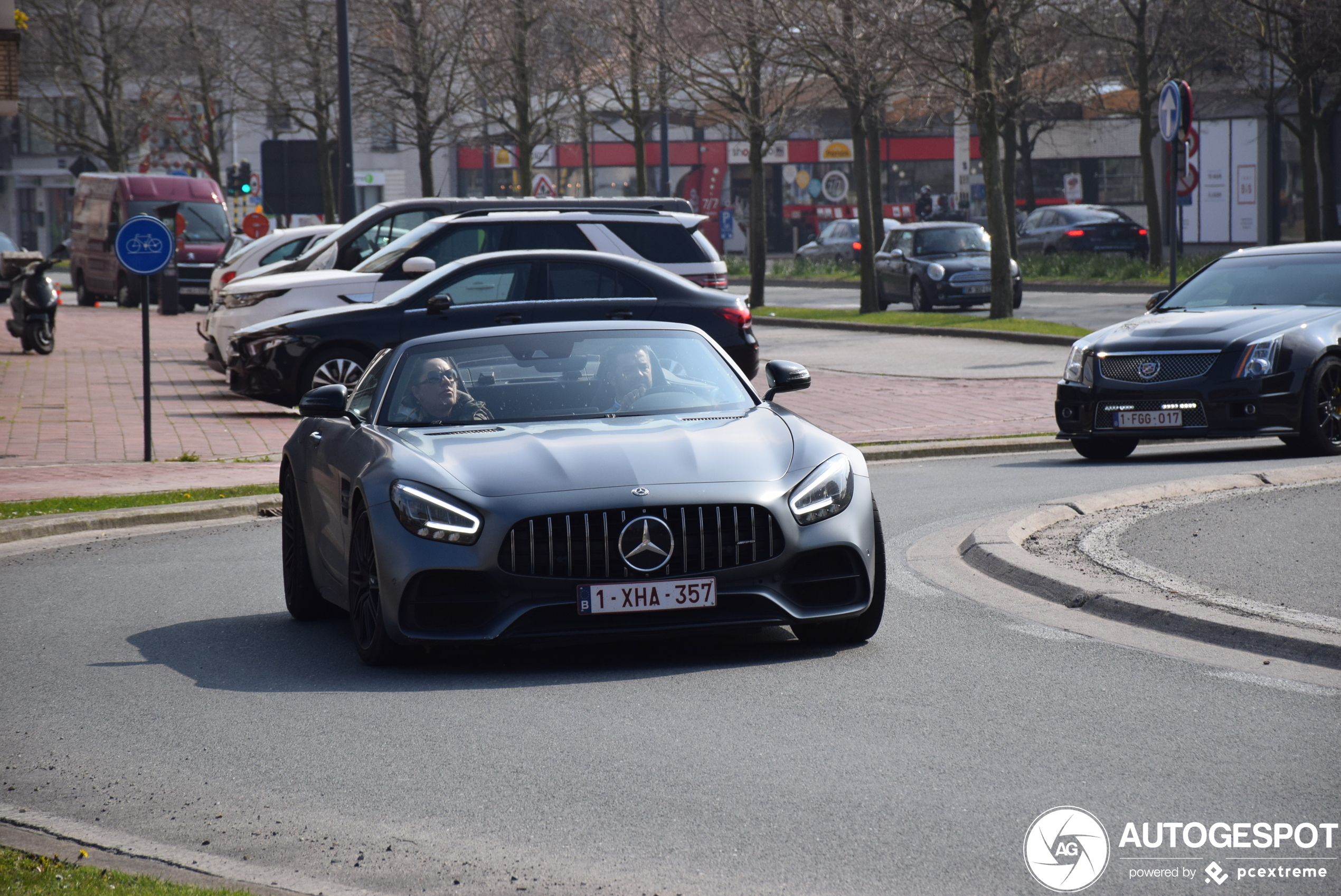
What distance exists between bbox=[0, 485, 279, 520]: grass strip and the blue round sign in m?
2.98

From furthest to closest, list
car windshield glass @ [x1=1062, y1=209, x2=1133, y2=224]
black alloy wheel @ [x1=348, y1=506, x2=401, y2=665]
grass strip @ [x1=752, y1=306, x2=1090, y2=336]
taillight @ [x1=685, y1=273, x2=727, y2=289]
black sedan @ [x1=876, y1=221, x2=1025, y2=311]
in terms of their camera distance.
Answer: car windshield glass @ [x1=1062, y1=209, x2=1133, y2=224], black sedan @ [x1=876, y1=221, x2=1025, y2=311], grass strip @ [x1=752, y1=306, x2=1090, y2=336], taillight @ [x1=685, y1=273, x2=727, y2=289], black alloy wheel @ [x1=348, y1=506, x2=401, y2=665]

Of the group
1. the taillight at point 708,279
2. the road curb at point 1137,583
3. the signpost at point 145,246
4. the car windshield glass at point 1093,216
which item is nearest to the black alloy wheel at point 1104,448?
the road curb at point 1137,583

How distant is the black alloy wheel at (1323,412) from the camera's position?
507 inches

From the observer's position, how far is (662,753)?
17.6 feet

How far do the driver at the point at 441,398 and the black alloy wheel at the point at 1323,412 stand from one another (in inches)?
294

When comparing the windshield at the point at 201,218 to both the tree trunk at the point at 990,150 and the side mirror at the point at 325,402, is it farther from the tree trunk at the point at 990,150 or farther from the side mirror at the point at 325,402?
the side mirror at the point at 325,402

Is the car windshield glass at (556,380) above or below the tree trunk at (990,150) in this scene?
below

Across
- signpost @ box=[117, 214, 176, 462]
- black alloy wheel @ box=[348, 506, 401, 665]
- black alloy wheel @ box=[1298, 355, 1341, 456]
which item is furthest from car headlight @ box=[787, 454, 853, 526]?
signpost @ box=[117, 214, 176, 462]

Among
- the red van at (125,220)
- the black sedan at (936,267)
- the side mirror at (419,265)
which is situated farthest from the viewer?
the red van at (125,220)

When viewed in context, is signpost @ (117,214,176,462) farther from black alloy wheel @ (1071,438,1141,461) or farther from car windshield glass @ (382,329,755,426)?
car windshield glass @ (382,329,755,426)

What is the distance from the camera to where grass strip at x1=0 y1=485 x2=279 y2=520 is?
452 inches

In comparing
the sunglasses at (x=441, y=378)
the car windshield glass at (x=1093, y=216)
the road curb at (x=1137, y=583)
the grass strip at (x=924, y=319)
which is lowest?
the road curb at (x=1137, y=583)

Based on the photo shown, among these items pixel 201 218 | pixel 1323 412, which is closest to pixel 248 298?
pixel 1323 412

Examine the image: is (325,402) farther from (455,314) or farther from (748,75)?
(748,75)
